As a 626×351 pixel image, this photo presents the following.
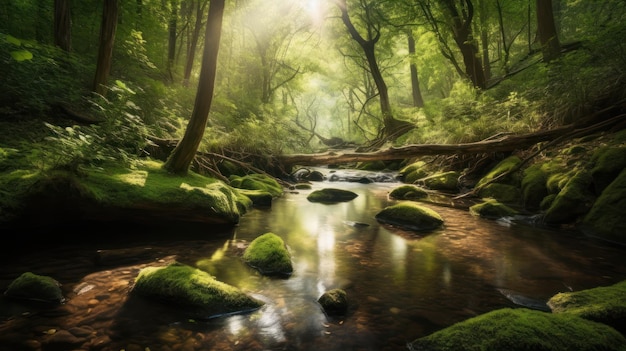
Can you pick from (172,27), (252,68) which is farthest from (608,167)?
(252,68)

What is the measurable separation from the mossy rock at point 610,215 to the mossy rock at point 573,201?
27 centimetres

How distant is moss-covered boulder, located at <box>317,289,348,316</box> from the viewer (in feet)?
11.9

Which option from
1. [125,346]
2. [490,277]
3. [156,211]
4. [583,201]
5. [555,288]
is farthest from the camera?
[583,201]

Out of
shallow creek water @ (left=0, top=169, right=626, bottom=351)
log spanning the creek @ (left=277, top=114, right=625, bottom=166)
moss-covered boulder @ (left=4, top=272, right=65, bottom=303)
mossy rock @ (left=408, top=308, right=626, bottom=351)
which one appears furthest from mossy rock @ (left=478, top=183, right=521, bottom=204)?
moss-covered boulder @ (left=4, top=272, right=65, bottom=303)

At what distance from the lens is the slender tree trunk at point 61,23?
8438 millimetres

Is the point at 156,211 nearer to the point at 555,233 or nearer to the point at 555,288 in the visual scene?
the point at 555,288

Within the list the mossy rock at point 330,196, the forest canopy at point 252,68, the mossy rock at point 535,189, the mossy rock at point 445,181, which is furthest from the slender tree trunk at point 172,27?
the mossy rock at point 535,189

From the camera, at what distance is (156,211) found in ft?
19.4

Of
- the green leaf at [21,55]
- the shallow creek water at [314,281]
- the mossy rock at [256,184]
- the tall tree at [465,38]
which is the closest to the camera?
the green leaf at [21,55]

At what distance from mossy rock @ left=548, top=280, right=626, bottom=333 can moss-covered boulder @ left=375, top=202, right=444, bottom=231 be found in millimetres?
3675

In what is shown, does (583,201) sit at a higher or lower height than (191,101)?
lower

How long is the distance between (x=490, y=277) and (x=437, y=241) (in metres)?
1.80

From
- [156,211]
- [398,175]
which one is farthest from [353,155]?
[156,211]

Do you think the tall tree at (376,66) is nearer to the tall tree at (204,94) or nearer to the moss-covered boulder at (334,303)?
the tall tree at (204,94)
